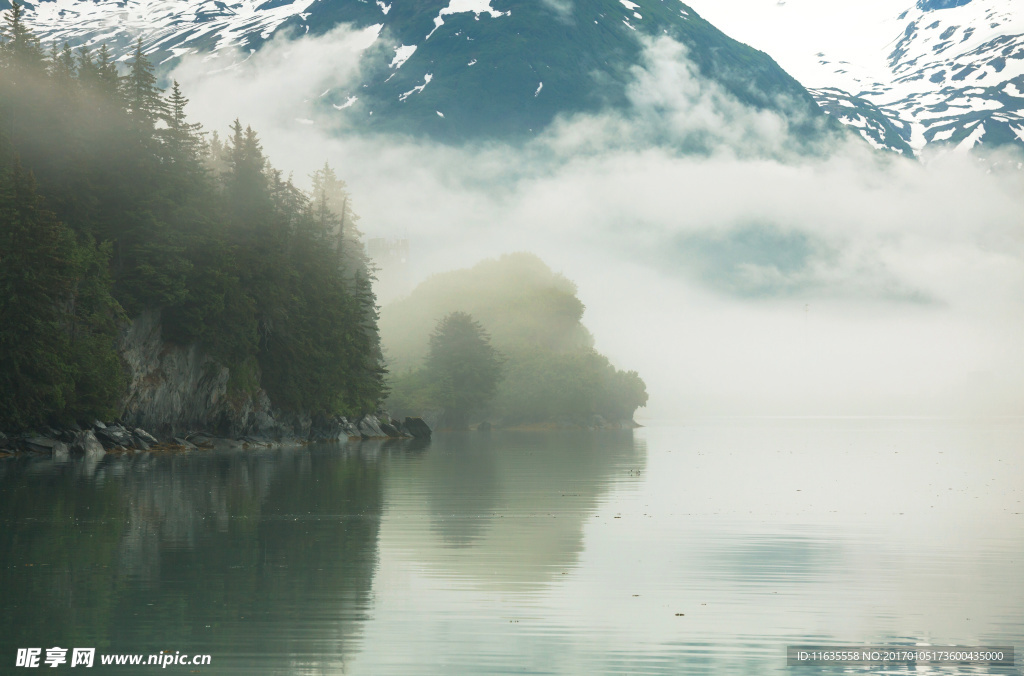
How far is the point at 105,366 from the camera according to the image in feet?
207

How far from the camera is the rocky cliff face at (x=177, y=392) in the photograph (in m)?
70.8

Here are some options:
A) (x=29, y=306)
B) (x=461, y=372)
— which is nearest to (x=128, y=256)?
(x=29, y=306)

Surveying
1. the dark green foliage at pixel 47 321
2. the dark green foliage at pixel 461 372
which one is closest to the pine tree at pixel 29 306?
the dark green foliage at pixel 47 321

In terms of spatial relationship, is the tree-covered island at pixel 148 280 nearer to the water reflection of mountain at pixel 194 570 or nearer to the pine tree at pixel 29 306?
the pine tree at pixel 29 306

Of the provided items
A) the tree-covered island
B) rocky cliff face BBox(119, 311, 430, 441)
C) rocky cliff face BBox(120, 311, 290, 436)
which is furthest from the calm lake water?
rocky cliff face BBox(119, 311, 430, 441)

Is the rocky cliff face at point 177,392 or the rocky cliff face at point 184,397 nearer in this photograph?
the rocky cliff face at point 177,392

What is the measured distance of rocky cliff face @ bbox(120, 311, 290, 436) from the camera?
70.8m

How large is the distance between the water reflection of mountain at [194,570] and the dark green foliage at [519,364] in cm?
10996

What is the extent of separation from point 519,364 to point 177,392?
101692mm

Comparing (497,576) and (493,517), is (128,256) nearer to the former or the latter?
(493,517)

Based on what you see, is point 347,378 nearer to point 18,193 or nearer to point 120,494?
point 18,193

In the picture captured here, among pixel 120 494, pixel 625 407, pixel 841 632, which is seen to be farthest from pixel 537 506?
pixel 625 407

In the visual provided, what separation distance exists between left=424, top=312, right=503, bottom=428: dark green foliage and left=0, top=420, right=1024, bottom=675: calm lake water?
107628 mm

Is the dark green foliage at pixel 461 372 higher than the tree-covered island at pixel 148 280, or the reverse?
the tree-covered island at pixel 148 280
